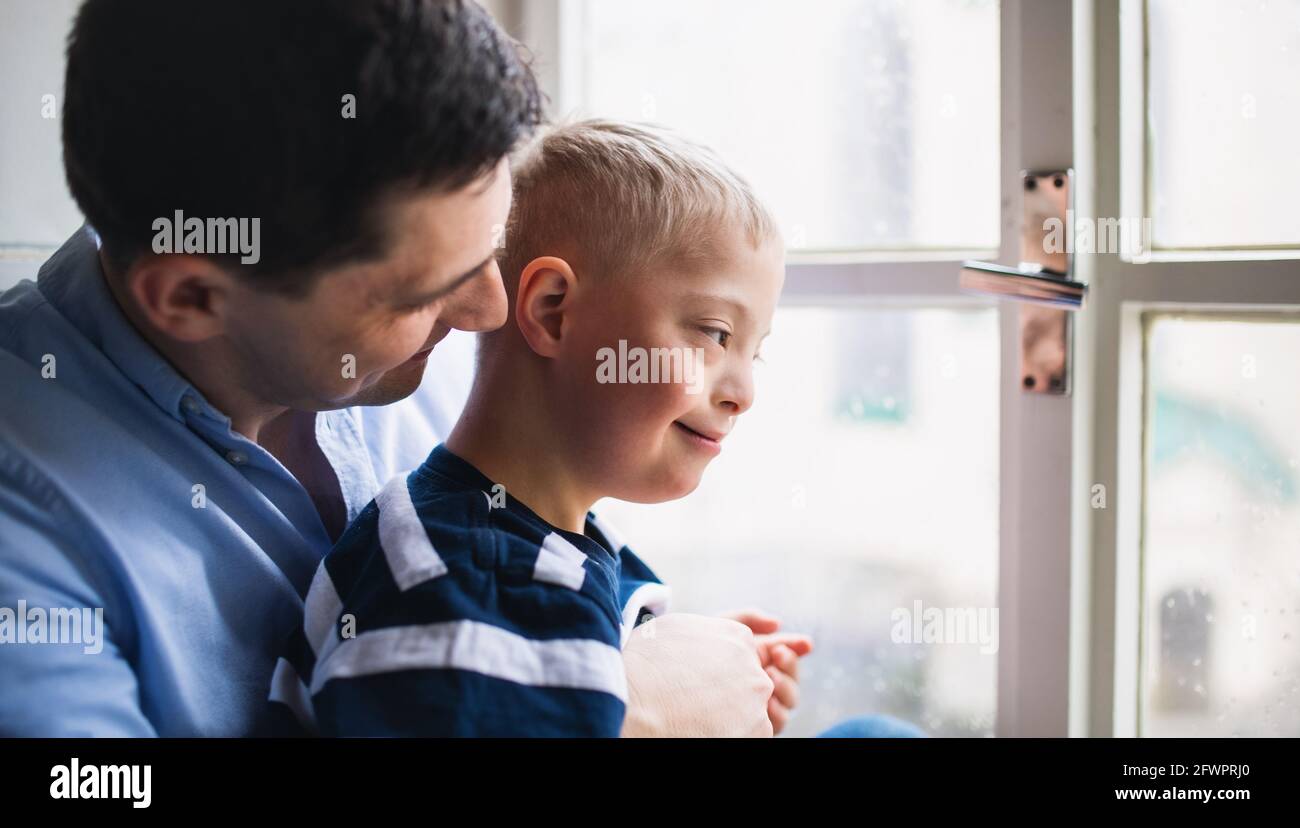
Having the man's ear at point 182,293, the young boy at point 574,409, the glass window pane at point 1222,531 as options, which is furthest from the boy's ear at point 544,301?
the glass window pane at point 1222,531

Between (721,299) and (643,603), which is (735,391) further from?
(643,603)

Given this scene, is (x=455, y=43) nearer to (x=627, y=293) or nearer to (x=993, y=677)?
(x=627, y=293)

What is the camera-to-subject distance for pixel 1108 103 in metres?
1.15

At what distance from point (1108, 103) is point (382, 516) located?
0.88 metres

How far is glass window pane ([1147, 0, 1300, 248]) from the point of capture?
1082mm

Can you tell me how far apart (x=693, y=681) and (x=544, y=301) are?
1.20 feet

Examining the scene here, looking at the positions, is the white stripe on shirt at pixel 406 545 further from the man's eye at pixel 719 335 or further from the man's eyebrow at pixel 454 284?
the man's eye at pixel 719 335

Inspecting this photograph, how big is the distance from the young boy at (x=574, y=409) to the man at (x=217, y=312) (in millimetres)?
80

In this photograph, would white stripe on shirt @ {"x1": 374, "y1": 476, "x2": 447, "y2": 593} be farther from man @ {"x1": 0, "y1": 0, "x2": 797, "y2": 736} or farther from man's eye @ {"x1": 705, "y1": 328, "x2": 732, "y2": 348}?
man's eye @ {"x1": 705, "y1": 328, "x2": 732, "y2": 348}

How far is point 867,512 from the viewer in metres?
1.42

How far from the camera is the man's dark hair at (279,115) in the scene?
0.74 m

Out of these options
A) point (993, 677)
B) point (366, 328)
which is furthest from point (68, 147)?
point (993, 677)

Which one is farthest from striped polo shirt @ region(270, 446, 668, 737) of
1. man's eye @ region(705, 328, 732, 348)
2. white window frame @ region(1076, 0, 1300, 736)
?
white window frame @ region(1076, 0, 1300, 736)
